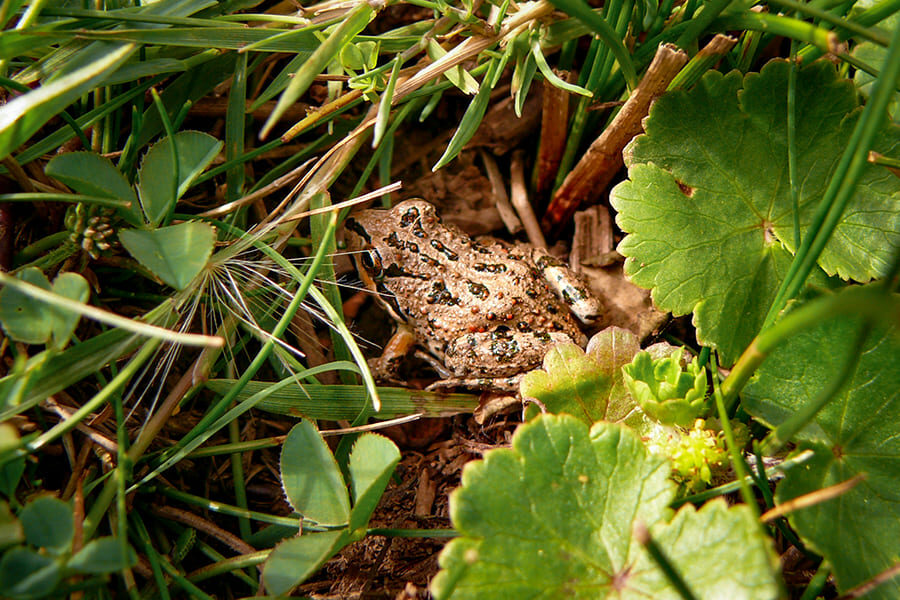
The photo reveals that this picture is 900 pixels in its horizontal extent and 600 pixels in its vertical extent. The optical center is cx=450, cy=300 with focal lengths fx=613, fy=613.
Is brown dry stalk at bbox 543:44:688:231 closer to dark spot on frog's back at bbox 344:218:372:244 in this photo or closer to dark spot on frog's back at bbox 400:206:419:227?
dark spot on frog's back at bbox 400:206:419:227

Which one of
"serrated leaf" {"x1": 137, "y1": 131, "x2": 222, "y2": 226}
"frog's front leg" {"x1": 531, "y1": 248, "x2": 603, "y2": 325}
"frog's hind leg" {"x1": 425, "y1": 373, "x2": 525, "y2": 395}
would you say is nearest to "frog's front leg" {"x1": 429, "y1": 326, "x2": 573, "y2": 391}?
"frog's hind leg" {"x1": 425, "y1": 373, "x2": 525, "y2": 395}

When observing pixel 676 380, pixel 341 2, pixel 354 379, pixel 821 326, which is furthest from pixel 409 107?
pixel 821 326

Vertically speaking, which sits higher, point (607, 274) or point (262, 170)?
point (262, 170)

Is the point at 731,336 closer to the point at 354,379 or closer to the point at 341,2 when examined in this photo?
the point at 354,379

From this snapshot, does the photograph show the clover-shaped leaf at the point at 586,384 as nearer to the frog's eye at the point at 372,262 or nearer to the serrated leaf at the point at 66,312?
the frog's eye at the point at 372,262

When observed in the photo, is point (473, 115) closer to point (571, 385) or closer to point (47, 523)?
point (571, 385)

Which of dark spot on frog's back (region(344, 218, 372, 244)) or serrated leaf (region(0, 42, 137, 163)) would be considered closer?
serrated leaf (region(0, 42, 137, 163))

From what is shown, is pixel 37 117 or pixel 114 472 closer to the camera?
pixel 37 117

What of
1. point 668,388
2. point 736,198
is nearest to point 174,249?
point 668,388
